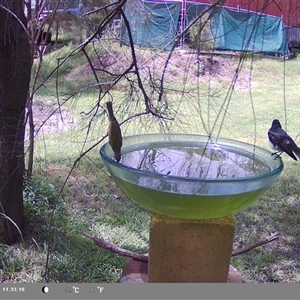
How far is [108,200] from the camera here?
7.50 feet

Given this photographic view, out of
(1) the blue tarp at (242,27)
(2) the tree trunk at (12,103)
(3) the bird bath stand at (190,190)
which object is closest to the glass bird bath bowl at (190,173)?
(3) the bird bath stand at (190,190)

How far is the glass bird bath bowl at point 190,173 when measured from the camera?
89 cm

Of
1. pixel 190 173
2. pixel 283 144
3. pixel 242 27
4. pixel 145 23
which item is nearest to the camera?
pixel 190 173

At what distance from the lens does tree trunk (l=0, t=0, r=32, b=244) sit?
1.51 metres

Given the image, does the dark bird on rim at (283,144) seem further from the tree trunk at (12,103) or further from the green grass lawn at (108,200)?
the tree trunk at (12,103)

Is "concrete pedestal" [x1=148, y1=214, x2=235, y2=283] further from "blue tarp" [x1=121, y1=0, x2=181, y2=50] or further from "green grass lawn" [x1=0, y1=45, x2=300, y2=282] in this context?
"blue tarp" [x1=121, y1=0, x2=181, y2=50]

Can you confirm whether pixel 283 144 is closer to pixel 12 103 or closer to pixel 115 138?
pixel 115 138

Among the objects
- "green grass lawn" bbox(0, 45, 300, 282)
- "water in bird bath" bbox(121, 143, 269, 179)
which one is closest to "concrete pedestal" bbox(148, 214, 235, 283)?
"water in bird bath" bbox(121, 143, 269, 179)

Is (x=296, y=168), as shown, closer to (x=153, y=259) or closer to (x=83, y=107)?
(x=83, y=107)

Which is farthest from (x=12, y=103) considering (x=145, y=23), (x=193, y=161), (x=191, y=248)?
(x=191, y=248)

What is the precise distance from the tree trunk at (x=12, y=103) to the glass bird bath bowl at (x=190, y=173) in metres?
0.53

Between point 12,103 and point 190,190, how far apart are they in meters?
0.94

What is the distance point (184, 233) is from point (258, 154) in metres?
0.27

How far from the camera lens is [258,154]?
3.74ft
